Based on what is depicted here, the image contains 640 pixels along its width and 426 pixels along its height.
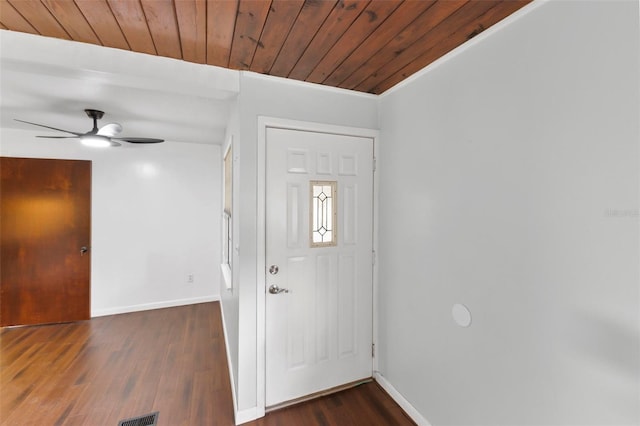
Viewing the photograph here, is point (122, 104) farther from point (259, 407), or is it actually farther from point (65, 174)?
point (259, 407)

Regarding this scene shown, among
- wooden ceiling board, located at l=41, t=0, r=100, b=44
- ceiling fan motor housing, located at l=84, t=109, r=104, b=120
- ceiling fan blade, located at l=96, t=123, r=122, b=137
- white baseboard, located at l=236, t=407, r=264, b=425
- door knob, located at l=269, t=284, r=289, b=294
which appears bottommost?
white baseboard, located at l=236, t=407, r=264, b=425

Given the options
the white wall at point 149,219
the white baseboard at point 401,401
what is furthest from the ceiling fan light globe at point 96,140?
the white baseboard at point 401,401

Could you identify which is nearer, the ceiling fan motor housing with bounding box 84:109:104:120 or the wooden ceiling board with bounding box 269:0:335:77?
the wooden ceiling board with bounding box 269:0:335:77

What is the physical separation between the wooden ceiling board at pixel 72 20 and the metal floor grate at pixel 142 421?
2414 millimetres

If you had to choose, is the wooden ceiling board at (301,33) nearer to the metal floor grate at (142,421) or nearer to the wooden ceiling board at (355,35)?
the wooden ceiling board at (355,35)

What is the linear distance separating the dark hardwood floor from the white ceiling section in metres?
2.26

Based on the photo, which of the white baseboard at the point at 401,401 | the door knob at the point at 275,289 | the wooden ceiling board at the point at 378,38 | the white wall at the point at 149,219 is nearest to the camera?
the wooden ceiling board at the point at 378,38

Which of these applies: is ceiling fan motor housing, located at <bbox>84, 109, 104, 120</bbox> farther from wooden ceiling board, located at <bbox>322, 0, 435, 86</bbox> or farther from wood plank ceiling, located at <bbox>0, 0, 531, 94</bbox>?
wooden ceiling board, located at <bbox>322, 0, 435, 86</bbox>

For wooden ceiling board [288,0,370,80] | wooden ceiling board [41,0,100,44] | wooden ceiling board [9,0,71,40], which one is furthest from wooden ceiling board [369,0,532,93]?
wooden ceiling board [9,0,71,40]

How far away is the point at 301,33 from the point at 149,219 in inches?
139

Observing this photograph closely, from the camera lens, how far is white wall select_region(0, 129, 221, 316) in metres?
3.61

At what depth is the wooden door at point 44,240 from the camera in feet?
10.7

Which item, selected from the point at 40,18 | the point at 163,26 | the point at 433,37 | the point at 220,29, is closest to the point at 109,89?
the point at 40,18

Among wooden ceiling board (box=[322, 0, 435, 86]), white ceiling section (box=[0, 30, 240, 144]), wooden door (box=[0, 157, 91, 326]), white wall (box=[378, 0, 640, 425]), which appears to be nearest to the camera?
white wall (box=[378, 0, 640, 425])
